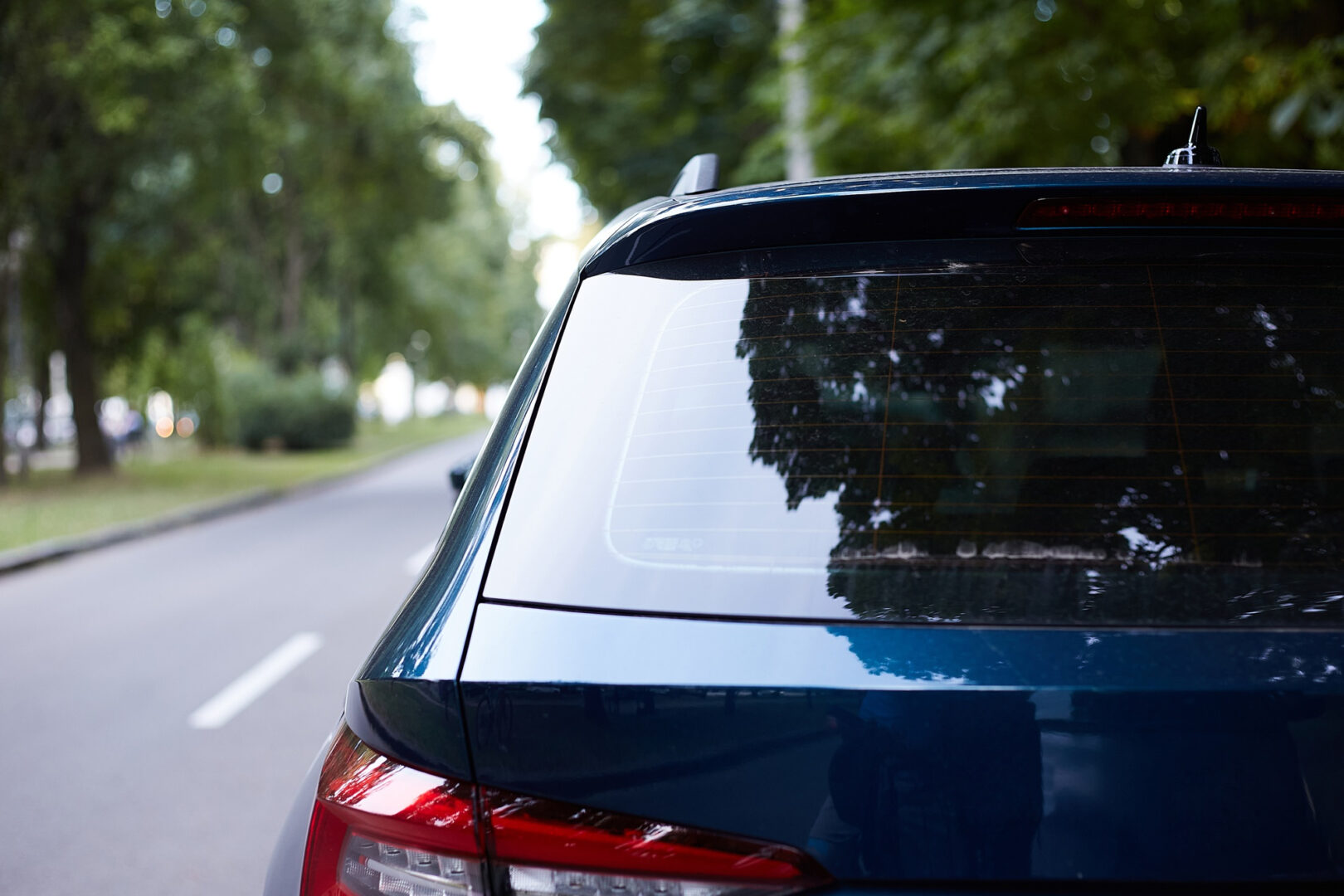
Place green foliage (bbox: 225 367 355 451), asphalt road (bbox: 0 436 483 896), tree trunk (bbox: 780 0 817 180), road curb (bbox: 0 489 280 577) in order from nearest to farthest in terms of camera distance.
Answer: asphalt road (bbox: 0 436 483 896), tree trunk (bbox: 780 0 817 180), road curb (bbox: 0 489 280 577), green foliage (bbox: 225 367 355 451)

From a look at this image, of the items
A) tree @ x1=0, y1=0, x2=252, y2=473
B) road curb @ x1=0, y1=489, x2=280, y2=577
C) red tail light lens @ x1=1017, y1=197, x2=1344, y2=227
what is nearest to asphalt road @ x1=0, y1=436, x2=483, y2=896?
road curb @ x1=0, y1=489, x2=280, y2=577

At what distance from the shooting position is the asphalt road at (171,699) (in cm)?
421

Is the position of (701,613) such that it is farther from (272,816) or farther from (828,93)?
(828,93)

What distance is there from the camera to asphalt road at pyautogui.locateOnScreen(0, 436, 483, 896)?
4215 mm

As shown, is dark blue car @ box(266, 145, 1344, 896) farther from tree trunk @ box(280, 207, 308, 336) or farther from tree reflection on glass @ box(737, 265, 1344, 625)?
tree trunk @ box(280, 207, 308, 336)

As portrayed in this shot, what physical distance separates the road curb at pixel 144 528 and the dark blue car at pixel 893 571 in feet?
37.9

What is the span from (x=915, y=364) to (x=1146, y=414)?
28 centimetres

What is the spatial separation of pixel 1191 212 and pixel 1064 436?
1.08 ft

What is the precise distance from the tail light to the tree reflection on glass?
300mm

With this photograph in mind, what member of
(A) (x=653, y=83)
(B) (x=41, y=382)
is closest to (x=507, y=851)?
(A) (x=653, y=83)

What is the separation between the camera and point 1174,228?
1.56 metres

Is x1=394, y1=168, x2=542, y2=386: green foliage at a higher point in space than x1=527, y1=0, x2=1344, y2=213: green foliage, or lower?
higher

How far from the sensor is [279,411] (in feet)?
108

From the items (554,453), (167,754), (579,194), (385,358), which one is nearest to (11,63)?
(579,194)
